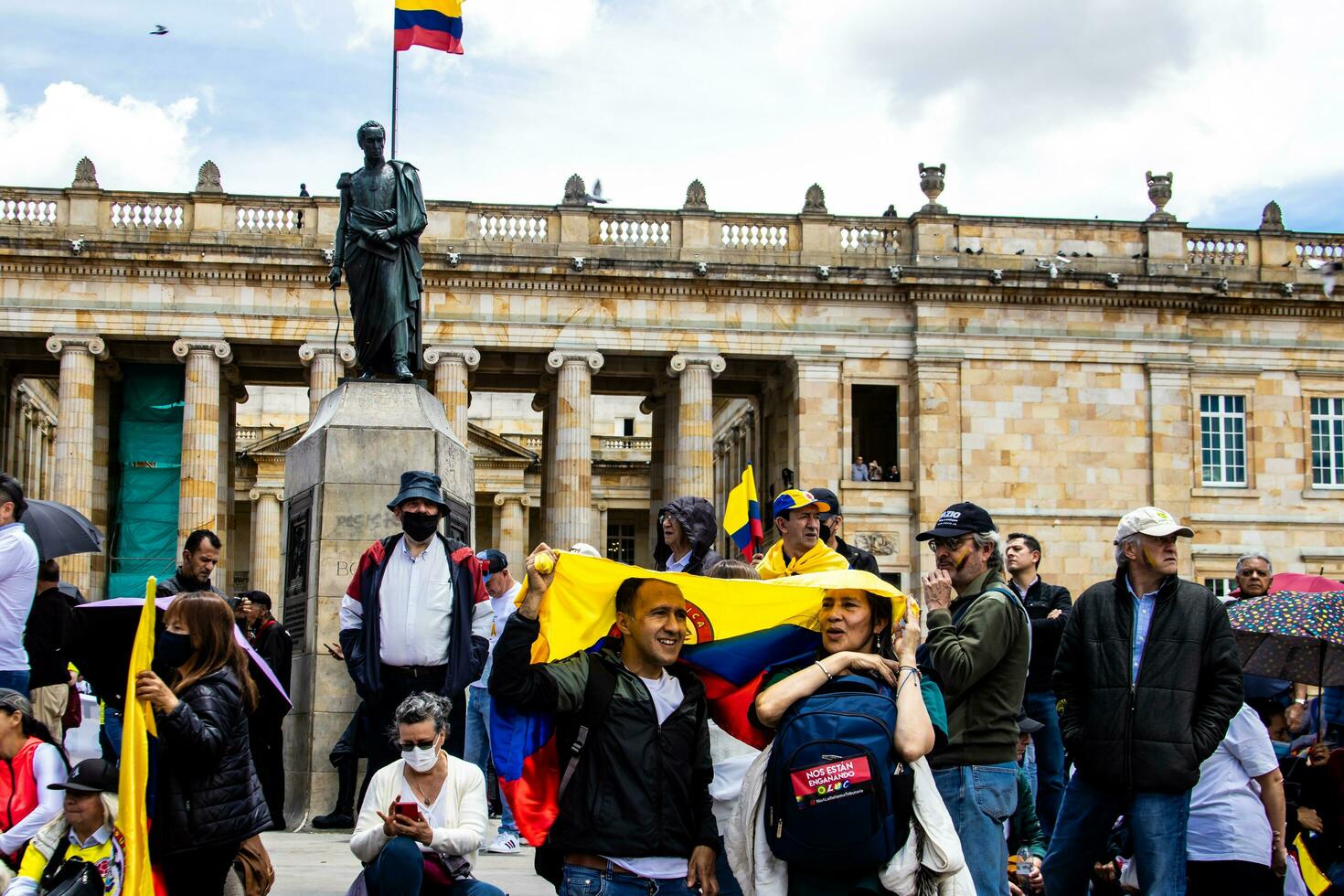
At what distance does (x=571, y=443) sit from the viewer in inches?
1465

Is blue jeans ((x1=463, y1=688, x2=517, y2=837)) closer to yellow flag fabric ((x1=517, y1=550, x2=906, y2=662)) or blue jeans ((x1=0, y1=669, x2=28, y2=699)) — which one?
blue jeans ((x1=0, y1=669, x2=28, y2=699))

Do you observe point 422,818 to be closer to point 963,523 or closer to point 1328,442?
point 963,523

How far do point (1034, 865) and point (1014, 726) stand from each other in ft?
7.07

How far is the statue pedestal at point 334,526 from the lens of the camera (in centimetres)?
1127

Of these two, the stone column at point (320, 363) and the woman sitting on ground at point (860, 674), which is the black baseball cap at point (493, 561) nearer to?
the woman sitting on ground at point (860, 674)

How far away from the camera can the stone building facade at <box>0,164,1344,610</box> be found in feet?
119

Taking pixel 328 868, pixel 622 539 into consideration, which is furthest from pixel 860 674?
pixel 622 539

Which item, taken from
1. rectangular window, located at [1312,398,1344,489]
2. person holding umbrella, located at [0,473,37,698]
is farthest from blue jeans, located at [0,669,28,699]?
rectangular window, located at [1312,398,1344,489]

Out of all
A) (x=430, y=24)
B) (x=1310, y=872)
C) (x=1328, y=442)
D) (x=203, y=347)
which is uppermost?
(x=430, y=24)

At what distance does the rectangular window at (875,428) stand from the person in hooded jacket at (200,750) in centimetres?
3447

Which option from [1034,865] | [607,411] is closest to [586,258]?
[607,411]

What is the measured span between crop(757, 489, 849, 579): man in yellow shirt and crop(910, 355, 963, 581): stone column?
27.8 metres

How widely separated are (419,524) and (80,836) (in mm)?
2943

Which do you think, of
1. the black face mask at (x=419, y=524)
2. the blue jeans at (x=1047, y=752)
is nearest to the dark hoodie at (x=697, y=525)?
the black face mask at (x=419, y=524)
